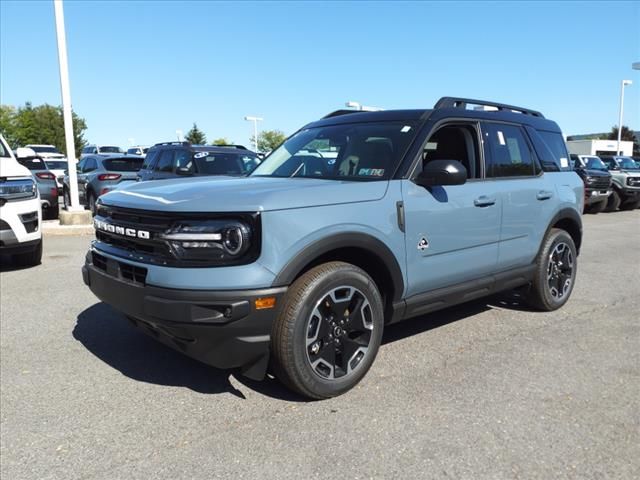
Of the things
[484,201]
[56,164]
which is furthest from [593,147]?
[484,201]

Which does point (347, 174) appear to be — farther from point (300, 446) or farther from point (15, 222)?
point (15, 222)

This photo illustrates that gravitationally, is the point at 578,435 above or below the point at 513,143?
below

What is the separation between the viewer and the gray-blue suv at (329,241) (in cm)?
284

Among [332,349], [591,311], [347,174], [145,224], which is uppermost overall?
[347,174]

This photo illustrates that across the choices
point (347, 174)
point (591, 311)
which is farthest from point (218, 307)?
point (591, 311)

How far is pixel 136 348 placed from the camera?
4137mm

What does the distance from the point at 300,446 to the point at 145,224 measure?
153 cm

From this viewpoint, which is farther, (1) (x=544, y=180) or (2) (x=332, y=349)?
(1) (x=544, y=180)

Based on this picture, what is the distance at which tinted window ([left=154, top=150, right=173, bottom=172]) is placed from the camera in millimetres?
10711

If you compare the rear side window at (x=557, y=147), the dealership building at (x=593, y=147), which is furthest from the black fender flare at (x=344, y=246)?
the dealership building at (x=593, y=147)

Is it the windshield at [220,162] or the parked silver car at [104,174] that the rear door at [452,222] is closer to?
the windshield at [220,162]

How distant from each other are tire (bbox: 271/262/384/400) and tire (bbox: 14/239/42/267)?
5.48 metres

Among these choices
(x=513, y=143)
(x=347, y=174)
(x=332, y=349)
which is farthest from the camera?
(x=513, y=143)

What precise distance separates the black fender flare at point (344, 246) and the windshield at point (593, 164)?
16.3 m
